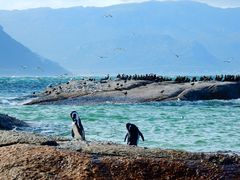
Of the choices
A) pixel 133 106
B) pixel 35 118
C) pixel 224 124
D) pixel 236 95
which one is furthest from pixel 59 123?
pixel 236 95

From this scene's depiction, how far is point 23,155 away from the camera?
25.1 feet

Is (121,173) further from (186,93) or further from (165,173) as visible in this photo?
(186,93)

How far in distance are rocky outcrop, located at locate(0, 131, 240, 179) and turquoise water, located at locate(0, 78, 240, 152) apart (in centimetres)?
1334

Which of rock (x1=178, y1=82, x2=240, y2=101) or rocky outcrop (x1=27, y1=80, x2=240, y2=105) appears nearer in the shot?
rocky outcrop (x1=27, y1=80, x2=240, y2=105)

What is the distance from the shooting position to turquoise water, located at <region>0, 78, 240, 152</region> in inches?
947

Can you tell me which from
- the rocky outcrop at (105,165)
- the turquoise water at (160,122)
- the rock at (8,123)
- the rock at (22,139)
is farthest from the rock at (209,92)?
the rocky outcrop at (105,165)

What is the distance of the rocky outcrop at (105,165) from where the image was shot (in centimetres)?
732

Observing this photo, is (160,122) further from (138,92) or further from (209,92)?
(209,92)

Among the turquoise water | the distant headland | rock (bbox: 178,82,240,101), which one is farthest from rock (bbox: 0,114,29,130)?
rock (bbox: 178,82,240,101)

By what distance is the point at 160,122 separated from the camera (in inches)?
1282

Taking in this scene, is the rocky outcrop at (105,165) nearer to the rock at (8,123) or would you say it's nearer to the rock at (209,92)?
the rock at (8,123)

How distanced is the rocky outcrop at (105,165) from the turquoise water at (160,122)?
43.8 feet

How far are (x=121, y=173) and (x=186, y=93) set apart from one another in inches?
1539

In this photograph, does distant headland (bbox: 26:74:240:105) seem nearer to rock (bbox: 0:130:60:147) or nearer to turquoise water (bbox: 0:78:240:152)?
turquoise water (bbox: 0:78:240:152)
